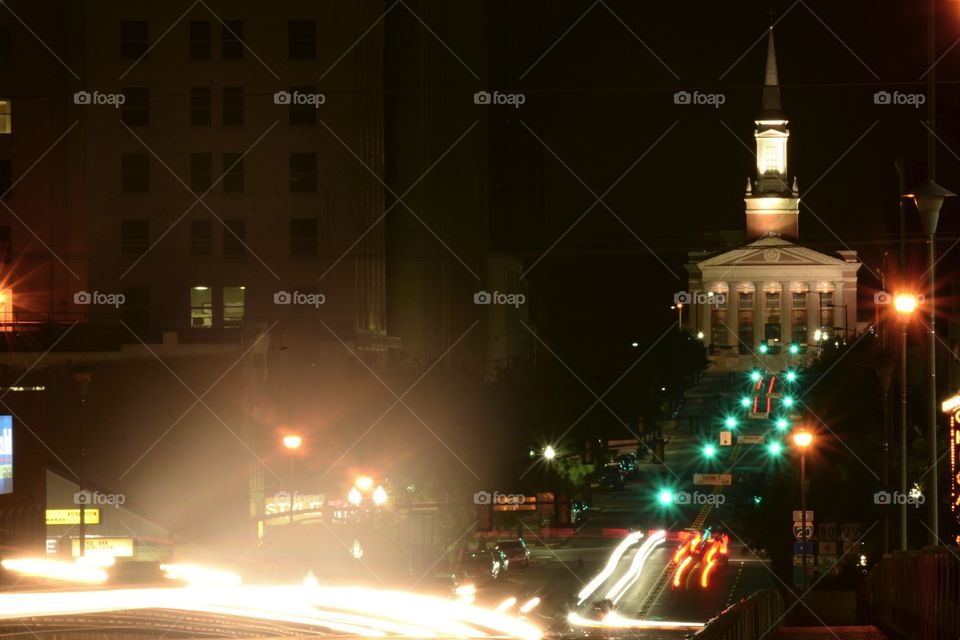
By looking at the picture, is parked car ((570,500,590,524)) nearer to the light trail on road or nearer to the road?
the road

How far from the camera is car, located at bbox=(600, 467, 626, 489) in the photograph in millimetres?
78500

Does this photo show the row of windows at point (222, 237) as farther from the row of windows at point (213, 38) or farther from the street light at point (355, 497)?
the street light at point (355, 497)

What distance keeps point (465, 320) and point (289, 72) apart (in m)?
26.4

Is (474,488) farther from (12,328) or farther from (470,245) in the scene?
(470,245)

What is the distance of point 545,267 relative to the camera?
116m

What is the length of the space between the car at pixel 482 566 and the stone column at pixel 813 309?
126 m

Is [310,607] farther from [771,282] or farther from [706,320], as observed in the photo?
[706,320]

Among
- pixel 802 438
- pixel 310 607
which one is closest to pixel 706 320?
pixel 802 438

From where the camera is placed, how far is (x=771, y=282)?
171125mm

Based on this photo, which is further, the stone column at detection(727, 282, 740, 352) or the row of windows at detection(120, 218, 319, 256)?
the stone column at detection(727, 282, 740, 352)

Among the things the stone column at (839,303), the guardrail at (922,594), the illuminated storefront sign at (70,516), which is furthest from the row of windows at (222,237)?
the stone column at (839,303)

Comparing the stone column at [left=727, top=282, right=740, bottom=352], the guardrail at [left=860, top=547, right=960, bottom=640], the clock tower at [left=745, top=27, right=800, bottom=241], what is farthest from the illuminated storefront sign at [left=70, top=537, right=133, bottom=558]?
the clock tower at [left=745, top=27, right=800, bottom=241]

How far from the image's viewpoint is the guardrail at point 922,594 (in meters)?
15.0

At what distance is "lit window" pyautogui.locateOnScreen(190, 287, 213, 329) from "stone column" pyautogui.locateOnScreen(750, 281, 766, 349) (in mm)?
115013
